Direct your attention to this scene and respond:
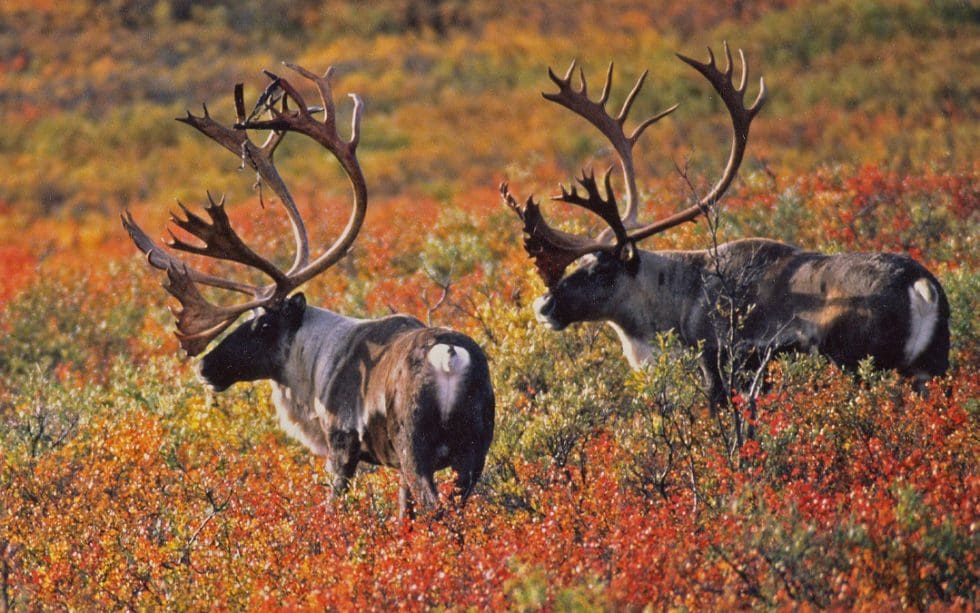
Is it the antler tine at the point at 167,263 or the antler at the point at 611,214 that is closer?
the antler tine at the point at 167,263

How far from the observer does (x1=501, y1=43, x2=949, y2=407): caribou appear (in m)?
7.82

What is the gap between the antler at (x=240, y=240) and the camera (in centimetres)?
807

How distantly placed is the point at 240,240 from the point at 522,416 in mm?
2172

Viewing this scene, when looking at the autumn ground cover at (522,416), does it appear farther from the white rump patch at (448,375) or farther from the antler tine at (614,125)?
the antler tine at (614,125)

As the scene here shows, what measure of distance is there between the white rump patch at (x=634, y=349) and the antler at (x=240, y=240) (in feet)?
6.84

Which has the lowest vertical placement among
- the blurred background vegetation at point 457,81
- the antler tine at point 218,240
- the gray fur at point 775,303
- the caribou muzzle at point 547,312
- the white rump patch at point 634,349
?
the blurred background vegetation at point 457,81

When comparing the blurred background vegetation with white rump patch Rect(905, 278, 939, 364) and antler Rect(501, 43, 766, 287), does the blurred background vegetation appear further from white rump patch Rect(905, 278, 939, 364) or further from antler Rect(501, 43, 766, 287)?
white rump patch Rect(905, 278, 939, 364)

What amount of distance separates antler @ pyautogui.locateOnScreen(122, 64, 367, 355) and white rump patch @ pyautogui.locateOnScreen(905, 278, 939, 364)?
11.2 ft

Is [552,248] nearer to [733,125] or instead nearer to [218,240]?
[733,125]

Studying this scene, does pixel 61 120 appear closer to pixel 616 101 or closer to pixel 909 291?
pixel 616 101

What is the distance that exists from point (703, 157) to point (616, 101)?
8.76m

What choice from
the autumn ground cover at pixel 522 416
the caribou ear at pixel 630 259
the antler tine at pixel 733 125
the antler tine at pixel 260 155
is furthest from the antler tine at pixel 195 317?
the antler tine at pixel 733 125

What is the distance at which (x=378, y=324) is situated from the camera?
803 centimetres

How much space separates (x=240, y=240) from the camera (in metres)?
8.11
